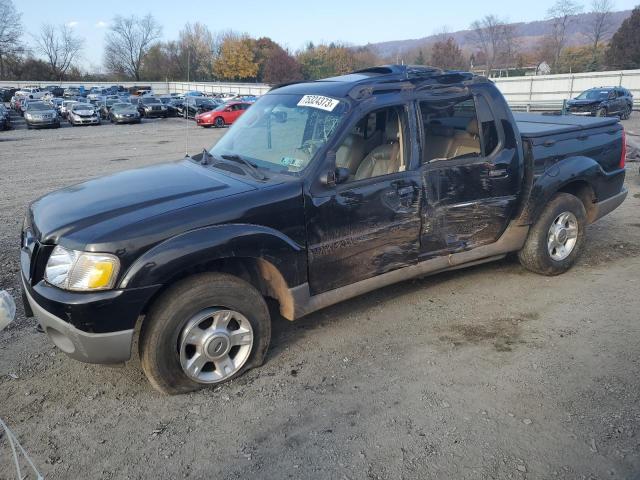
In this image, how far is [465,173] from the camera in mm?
4387

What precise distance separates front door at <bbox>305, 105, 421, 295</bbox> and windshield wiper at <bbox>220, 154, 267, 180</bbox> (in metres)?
0.42

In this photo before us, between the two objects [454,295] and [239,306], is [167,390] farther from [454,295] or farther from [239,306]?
[454,295]

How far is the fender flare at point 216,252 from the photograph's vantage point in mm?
3020

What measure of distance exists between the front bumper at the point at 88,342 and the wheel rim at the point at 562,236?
411cm

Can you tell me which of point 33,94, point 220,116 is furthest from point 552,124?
point 33,94

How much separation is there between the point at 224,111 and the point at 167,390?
92.7 ft

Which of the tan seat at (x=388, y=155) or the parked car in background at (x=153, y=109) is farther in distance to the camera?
the parked car in background at (x=153, y=109)

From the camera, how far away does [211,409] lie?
10.7ft

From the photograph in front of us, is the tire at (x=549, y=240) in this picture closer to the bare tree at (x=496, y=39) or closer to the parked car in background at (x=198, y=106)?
the parked car in background at (x=198, y=106)

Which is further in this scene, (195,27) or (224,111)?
(195,27)

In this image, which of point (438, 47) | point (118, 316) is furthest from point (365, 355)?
point (438, 47)

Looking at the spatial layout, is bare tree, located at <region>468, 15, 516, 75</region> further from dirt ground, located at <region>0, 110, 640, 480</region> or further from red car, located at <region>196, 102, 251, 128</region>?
dirt ground, located at <region>0, 110, 640, 480</region>

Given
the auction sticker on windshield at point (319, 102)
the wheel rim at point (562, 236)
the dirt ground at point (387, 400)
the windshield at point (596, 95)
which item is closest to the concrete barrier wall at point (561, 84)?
the windshield at point (596, 95)

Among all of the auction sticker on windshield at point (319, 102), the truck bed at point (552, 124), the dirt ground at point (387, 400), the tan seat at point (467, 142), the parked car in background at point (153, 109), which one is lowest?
the dirt ground at point (387, 400)
